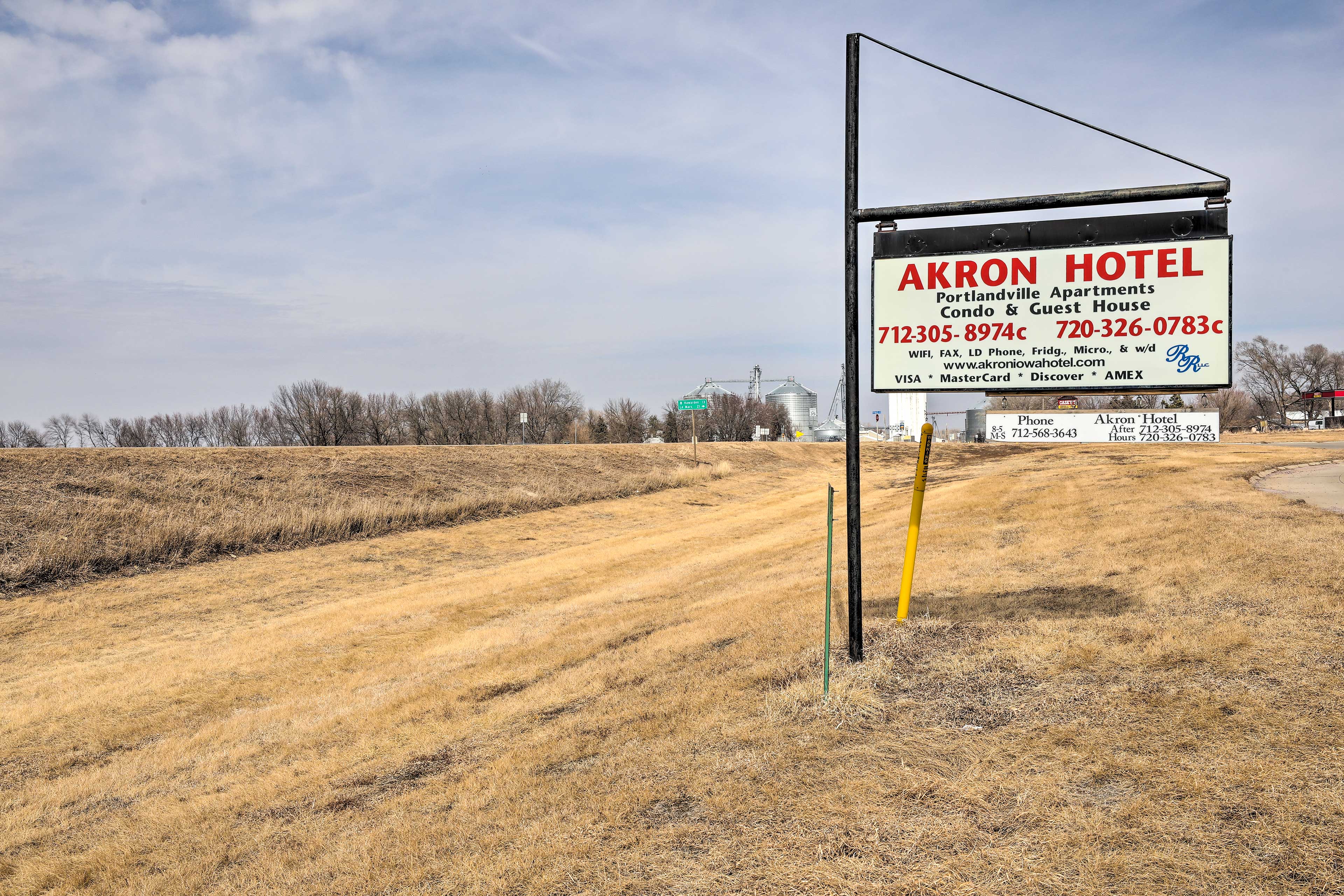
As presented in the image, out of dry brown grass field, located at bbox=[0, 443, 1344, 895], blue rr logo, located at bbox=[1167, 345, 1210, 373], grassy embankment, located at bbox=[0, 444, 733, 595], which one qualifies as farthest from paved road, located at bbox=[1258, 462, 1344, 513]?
grassy embankment, located at bbox=[0, 444, 733, 595]

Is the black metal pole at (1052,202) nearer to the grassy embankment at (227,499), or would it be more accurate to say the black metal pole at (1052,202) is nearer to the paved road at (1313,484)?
the paved road at (1313,484)

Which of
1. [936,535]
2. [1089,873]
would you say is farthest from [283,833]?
[936,535]

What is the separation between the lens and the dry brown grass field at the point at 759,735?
13.8ft

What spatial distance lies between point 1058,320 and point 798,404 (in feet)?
413

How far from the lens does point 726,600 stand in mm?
11695

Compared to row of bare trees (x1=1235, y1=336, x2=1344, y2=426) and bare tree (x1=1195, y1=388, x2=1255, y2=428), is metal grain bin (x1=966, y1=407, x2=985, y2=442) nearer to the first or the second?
bare tree (x1=1195, y1=388, x2=1255, y2=428)

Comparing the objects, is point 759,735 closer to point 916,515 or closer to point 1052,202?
point 916,515

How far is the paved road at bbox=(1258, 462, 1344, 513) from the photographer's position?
13.7 meters

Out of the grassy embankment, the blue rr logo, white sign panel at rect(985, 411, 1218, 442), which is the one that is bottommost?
the grassy embankment

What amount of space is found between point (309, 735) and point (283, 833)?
2.89m

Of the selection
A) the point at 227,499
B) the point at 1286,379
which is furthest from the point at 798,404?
the point at 227,499

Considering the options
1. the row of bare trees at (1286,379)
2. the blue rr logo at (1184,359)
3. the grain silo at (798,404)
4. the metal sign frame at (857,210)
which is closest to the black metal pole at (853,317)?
the metal sign frame at (857,210)

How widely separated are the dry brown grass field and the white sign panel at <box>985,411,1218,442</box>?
1.65 m

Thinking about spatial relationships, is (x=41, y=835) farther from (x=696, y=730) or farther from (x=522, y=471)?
(x=522, y=471)
